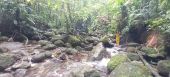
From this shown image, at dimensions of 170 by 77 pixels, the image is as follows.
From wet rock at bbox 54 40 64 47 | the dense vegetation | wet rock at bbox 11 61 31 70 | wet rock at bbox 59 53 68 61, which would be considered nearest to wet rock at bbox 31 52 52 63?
the dense vegetation

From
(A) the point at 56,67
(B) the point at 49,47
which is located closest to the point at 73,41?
(B) the point at 49,47

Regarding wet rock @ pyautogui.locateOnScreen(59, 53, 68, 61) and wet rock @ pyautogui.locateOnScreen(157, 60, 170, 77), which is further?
wet rock @ pyautogui.locateOnScreen(59, 53, 68, 61)

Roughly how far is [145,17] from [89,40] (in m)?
3.17

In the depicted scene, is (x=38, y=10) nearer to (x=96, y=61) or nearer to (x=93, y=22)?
(x=93, y=22)

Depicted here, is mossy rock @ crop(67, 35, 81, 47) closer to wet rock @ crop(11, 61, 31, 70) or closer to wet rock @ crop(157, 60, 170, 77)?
wet rock @ crop(11, 61, 31, 70)

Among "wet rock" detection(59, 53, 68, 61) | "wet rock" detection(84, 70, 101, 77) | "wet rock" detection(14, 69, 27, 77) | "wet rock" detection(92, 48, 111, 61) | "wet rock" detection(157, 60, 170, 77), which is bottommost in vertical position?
"wet rock" detection(92, 48, 111, 61)

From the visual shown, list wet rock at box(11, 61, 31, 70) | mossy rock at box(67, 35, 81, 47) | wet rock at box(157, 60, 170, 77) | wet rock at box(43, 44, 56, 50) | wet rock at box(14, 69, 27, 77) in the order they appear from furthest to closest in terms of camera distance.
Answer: mossy rock at box(67, 35, 81, 47)
wet rock at box(43, 44, 56, 50)
wet rock at box(11, 61, 31, 70)
wet rock at box(14, 69, 27, 77)
wet rock at box(157, 60, 170, 77)

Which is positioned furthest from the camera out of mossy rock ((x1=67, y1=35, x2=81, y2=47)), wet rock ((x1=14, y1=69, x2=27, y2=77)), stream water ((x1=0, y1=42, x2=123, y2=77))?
mossy rock ((x1=67, y1=35, x2=81, y2=47))

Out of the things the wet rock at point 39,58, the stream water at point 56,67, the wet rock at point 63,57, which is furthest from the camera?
the wet rock at point 63,57

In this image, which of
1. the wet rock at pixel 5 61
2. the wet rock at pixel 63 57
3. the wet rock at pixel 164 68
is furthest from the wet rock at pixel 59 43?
the wet rock at pixel 164 68

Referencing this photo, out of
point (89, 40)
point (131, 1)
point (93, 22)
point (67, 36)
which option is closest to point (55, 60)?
point (67, 36)

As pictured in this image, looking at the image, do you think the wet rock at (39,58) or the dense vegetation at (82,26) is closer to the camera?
the wet rock at (39,58)

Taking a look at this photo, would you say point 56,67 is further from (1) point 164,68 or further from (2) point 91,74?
(1) point 164,68

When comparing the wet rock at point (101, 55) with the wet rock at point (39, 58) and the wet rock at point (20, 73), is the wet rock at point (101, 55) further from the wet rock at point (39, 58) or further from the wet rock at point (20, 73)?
the wet rock at point (20, 73)
